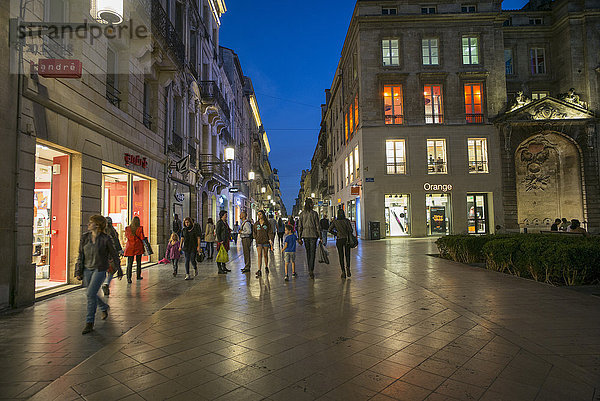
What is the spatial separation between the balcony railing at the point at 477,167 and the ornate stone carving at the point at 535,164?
3.26 m

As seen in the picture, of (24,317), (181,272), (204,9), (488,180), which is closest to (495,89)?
(488,180)

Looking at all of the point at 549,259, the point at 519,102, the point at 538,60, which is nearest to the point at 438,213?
the point at 519,102

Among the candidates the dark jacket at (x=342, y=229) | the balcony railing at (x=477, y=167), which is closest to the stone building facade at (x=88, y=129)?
the dark jacket at (x=342, y=229)

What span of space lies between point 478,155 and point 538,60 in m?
10.2

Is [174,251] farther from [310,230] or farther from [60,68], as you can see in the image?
[60,68]

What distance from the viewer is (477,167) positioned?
2619cm

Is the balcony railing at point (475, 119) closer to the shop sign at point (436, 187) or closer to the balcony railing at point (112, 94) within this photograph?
the shop sign at point (436, 187)

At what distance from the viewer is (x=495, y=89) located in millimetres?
26234

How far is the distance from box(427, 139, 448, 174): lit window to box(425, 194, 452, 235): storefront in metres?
1.93

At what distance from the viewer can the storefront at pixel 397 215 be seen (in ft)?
85.2

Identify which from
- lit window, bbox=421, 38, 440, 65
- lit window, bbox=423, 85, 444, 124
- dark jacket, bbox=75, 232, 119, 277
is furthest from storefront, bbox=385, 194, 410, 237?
dark jacket, bbox=75, 232, 119, 277

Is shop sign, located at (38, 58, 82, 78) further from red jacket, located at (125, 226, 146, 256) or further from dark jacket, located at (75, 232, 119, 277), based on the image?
red jacket, located at (125, 226, 146, 256)

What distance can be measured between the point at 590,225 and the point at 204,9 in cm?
2992

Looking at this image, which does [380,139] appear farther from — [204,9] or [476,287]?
[476,287]
